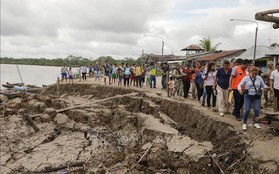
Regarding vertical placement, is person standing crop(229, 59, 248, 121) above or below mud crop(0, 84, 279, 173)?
above

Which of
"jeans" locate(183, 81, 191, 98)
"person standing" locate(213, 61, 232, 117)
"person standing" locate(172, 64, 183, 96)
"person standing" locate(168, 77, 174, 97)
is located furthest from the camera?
"person standing" locate(168, 77, 174, 97)

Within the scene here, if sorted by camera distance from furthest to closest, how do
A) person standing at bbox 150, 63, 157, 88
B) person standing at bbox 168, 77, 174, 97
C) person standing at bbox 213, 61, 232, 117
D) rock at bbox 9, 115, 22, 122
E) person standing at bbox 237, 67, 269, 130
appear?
person standing at bbox 150, 63, 157, 88, rock at bbox 9, 115, 22, 122, person standing at bbox 168, 77, 174, 97, person standing at bbox 213, 61, 232, 117, person standing at bbox 237, 67, 269, 130

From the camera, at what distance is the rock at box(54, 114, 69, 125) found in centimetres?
1478

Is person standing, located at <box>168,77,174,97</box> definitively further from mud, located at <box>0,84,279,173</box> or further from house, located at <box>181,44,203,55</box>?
house, located at <box>181,44,203,55</box>

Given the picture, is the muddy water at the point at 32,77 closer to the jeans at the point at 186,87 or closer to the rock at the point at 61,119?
the rock at the point at 61,119

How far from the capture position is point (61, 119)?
14969mm

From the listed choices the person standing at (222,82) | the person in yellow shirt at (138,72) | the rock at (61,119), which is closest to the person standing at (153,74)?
the person in yellow shirt at (138,72)

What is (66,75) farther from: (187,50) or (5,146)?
(187,50)

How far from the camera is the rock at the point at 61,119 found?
14776 millimetres

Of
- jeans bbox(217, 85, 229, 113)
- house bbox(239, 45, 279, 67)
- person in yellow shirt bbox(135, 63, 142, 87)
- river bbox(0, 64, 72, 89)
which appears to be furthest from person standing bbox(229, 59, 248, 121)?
river bbox(0, 64, 72, 89)

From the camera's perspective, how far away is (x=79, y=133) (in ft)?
42.2

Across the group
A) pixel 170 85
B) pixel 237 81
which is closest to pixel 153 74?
pixel 170 85

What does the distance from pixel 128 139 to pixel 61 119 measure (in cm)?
486

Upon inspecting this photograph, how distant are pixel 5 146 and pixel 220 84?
863 cm
